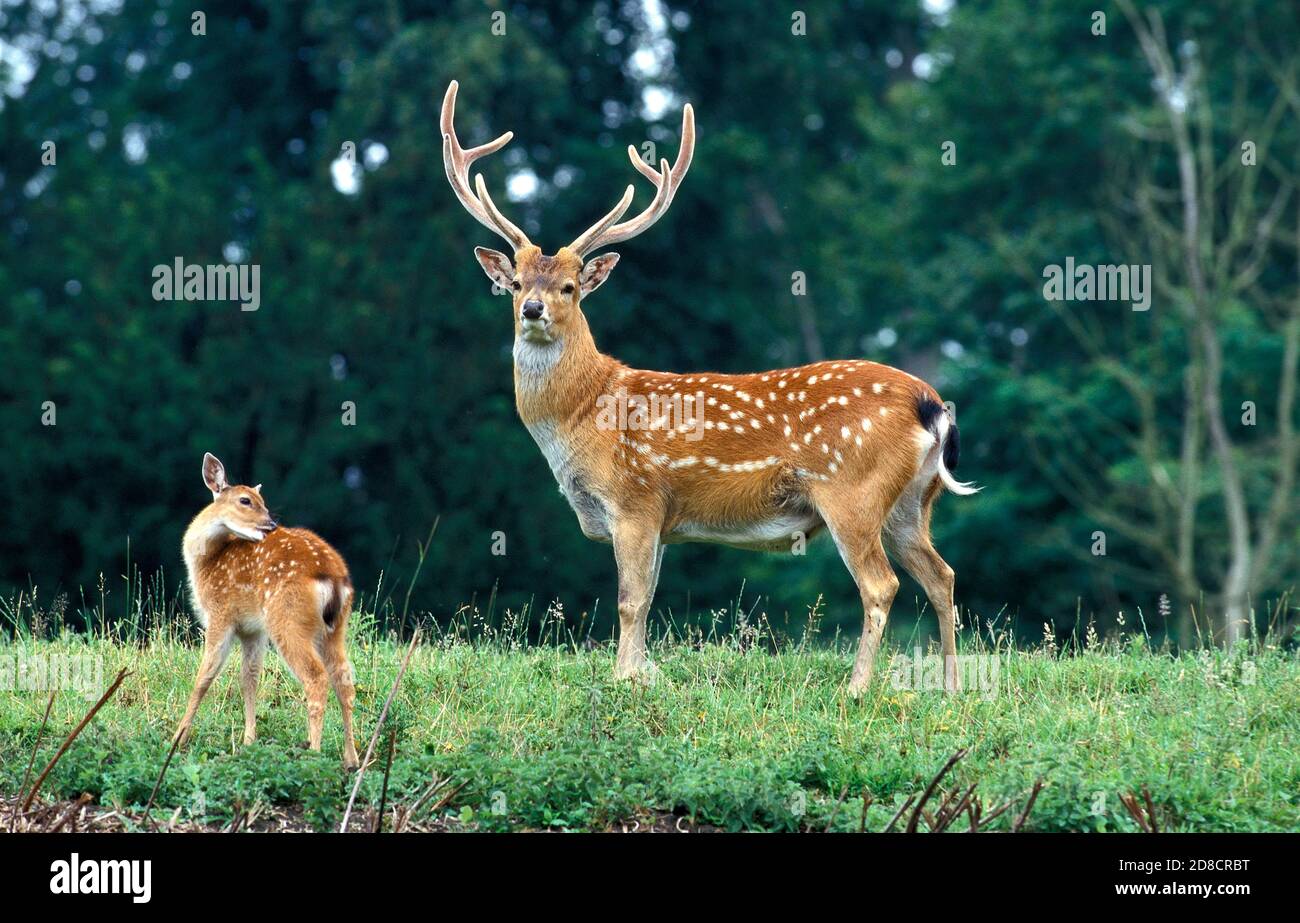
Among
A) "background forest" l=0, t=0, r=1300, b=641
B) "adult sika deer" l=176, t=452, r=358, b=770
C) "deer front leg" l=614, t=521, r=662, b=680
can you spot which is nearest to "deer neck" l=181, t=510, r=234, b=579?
"adult sika deer" l=176, t=452, r=358, b=770

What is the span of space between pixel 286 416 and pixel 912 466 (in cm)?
1315

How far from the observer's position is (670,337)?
27141 millimetres

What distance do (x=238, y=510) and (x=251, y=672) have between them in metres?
0.71

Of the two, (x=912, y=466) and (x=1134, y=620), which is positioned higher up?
(x=912, y=466)

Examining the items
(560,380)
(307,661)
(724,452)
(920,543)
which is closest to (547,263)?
(560,380)

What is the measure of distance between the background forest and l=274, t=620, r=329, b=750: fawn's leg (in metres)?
11.7

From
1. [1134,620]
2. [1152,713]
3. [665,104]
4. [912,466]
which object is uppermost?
[665,104]

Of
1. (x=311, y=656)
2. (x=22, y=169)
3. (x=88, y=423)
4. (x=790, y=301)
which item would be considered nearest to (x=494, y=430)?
(x=88, y=423)

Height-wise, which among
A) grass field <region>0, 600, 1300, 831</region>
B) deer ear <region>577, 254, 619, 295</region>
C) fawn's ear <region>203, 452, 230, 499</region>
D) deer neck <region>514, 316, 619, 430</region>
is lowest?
grass field <region>0, 600, 1300, 831</region>

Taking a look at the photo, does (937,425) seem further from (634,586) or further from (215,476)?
(215,476)

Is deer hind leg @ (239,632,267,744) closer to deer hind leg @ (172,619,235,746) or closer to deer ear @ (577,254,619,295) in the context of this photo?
deer hind leg @ (172,619,235,746)

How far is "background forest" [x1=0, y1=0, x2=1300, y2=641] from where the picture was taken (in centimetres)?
2141

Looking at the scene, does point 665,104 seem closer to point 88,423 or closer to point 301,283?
point 301,283

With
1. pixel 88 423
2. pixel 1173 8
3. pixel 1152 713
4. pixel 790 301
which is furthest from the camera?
pixel 790 301
